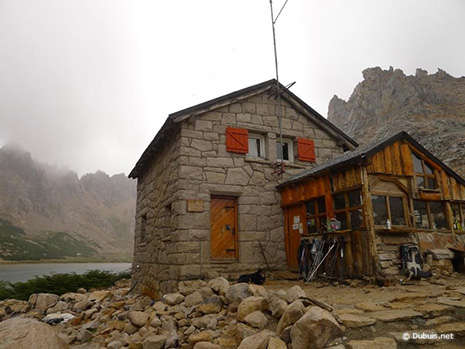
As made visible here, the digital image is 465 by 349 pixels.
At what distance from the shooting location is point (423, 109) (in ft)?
149

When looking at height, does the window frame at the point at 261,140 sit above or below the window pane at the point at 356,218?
above

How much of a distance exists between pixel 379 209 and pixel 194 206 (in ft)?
13.9

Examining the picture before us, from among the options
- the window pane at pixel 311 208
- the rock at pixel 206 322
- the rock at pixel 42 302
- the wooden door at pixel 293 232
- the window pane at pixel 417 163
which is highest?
the window pane at pixel 417 163

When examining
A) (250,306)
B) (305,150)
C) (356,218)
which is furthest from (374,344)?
(305,150)

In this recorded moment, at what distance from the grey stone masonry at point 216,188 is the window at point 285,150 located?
0.42 ft

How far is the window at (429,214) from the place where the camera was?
7.15m

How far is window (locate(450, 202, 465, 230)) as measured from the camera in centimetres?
773

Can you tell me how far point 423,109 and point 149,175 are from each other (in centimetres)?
4676

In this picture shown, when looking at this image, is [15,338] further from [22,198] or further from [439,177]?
[22,198]

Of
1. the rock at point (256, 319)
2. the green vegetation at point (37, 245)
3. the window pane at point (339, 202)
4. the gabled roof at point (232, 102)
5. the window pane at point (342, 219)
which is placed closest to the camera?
the rock at point (256, 319)

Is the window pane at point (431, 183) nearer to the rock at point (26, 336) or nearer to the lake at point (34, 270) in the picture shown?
the rock at point (26, 336)

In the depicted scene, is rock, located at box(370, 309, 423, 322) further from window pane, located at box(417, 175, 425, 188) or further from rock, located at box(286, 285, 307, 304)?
window pane, located at box(417, 175, 425, 188)

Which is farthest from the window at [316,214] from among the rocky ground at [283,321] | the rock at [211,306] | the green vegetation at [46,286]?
the green vegetation at [46,286]

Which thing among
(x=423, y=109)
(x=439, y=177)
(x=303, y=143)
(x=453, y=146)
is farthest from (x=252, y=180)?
(x=423, y=109)
